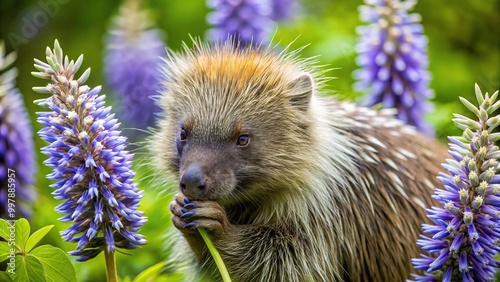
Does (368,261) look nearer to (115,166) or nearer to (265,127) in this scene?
(265,127)

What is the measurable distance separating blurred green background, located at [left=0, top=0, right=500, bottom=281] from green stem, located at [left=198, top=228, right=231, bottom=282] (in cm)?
191

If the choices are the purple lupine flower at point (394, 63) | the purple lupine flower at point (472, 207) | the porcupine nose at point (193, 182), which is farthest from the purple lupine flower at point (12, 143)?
the purple lupine flower at point (472, 207)

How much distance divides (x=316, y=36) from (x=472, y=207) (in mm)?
4615

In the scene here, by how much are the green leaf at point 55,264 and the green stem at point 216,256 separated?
658 mm

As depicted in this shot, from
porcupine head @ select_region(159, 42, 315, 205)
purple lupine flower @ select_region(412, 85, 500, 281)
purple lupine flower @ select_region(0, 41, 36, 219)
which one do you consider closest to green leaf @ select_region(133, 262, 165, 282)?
porcupine head @ select_region(159, 42, 315, 205)

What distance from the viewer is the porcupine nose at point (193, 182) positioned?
3.85 m

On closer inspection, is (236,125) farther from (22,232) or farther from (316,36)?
(316,36)

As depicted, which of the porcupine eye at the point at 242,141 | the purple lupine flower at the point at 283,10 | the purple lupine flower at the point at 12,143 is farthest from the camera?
the purple lupine flower at the point at 283,10

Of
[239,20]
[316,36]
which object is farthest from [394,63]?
[316,36]

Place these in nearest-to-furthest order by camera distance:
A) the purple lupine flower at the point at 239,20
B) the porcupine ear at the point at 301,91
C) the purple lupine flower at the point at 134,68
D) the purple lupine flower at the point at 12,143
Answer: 1. the porcupine ear at the point at 301,91
2. the purple lupine flower at the point at 12,143
3. the purple lupine flower at the point at 239,20
4. the purple lupine flower at the point at 134,68

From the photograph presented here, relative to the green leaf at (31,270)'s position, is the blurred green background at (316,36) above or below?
Result: above

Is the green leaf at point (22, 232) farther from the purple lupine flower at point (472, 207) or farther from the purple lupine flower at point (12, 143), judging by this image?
the purple lupine flower at point (472, 207)

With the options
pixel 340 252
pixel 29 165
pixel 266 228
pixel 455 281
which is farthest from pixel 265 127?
pixel 29 165

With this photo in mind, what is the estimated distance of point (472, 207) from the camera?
3650 millimetres
